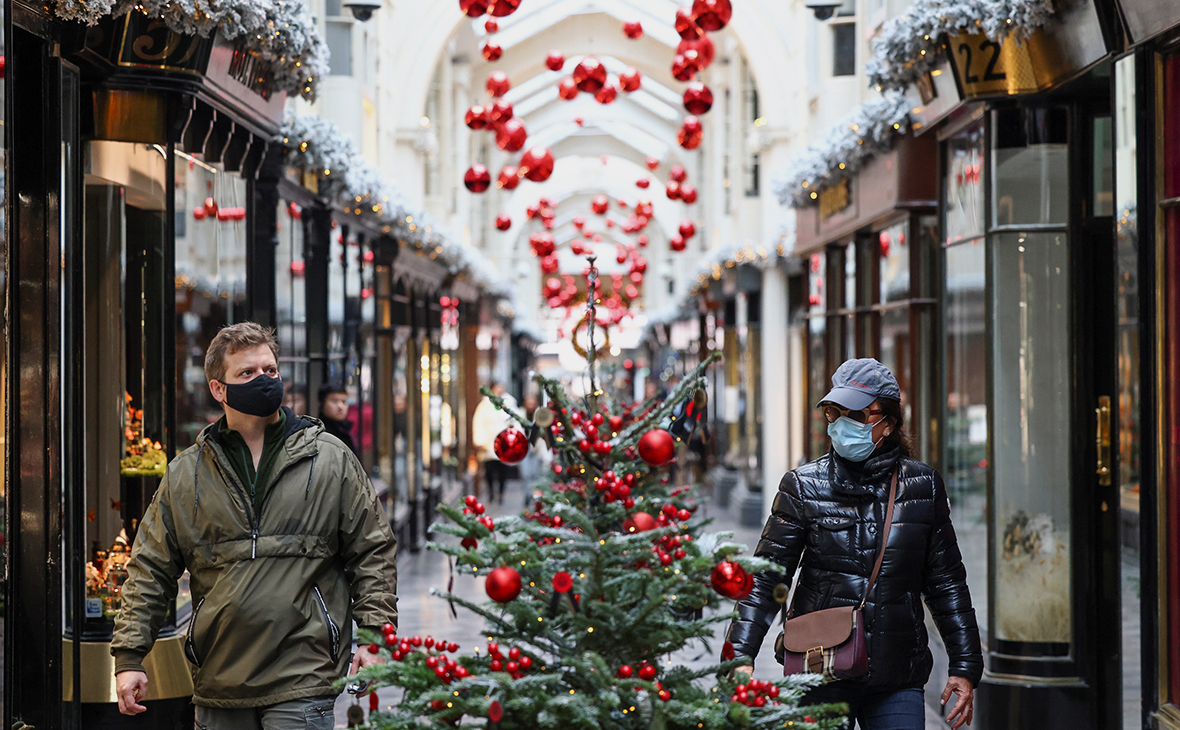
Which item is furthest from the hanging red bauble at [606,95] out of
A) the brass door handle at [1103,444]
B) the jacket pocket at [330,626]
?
the jacket pocket at [330,626]

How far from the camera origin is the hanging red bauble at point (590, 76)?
8188 millimetres

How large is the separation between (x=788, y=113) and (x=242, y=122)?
10075 mm

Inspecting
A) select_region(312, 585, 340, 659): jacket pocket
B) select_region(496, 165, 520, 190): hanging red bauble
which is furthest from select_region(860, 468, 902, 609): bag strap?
select_region(496, 165, 520, 190): hanging red bauble

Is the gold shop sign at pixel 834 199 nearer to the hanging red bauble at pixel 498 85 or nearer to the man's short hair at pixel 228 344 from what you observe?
the hanging red bauble at pixel 498 85

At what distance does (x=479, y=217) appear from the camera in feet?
91.1

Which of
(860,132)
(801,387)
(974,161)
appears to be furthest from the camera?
(801,387)

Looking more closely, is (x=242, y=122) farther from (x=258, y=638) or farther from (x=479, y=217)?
(x=479, y=217)

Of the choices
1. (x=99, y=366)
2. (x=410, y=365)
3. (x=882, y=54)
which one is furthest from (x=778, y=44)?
(x=99, y=366)

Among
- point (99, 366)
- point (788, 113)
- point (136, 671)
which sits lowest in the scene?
point (136, 671)

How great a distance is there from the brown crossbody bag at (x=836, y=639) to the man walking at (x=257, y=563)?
1.16 meters

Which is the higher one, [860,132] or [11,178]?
[860,132]

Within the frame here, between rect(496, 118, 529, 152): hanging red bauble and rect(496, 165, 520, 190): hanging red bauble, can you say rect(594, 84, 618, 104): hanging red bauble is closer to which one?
rect(496, 118, 529, 152): hanging red bauble

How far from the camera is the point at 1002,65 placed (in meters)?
6.63

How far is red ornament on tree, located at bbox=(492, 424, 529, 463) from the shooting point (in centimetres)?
412
